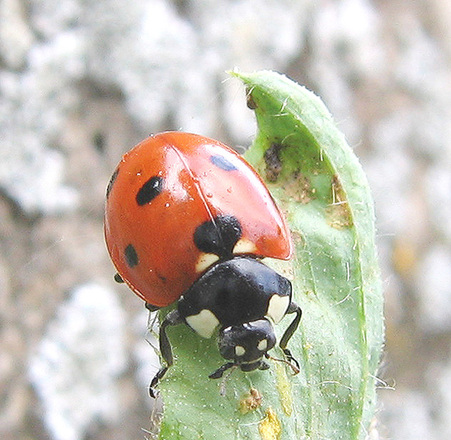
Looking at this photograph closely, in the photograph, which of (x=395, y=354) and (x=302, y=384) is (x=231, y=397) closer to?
(x=302, y=384)

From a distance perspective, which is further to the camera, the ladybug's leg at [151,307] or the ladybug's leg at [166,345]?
the ladybug's leg at [151,307]

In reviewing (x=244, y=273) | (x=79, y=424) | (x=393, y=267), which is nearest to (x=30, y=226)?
(x=79, y=424)

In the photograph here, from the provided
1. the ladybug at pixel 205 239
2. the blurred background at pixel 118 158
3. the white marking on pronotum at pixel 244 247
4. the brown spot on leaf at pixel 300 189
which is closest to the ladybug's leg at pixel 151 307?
the ladybug at pixel 205 239

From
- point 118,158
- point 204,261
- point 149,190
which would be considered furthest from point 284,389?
point 118,158

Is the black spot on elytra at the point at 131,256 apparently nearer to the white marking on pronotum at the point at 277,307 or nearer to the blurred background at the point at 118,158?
the white marking on pronotum at the point at 277,307

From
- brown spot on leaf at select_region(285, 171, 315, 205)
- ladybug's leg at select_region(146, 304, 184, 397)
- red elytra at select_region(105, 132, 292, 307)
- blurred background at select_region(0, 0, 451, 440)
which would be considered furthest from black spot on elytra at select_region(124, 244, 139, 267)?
blurred background at select_region(0, 0, 451, 440)

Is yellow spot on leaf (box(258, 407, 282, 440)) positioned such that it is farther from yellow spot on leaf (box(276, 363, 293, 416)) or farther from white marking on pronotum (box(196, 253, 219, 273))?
white marking on pronotum (box(196, 253, 219, 273))
